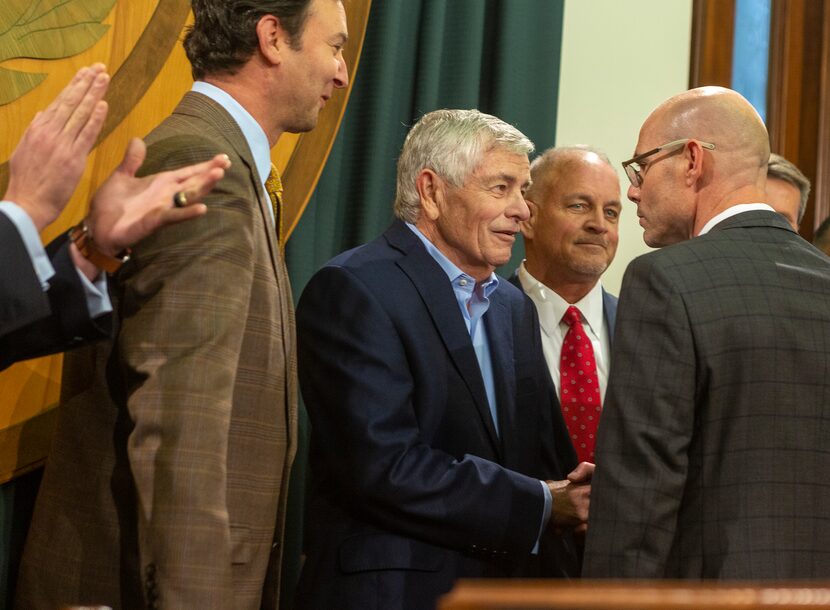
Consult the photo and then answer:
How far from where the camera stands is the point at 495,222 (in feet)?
8.63

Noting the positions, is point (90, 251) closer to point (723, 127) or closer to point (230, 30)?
point (230, 30)

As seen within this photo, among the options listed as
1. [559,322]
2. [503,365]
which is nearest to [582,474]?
[503,365]

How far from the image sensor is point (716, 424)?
6.34ft

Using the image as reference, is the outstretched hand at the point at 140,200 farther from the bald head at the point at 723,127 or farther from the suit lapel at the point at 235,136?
the bald head at the point at 723,127

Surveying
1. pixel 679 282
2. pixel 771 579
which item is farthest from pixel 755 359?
pixel 771 579

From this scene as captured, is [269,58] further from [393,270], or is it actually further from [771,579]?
[771,579]

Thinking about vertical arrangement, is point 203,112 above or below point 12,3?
below

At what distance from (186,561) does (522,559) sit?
95cm

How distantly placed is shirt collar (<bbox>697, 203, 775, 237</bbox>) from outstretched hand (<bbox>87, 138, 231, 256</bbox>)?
95 cm

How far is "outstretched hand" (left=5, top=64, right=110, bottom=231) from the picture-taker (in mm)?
1598

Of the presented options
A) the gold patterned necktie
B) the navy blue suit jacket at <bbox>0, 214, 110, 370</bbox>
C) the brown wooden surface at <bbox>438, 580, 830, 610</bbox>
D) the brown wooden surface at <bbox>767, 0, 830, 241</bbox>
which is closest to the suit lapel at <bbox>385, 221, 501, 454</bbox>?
the gold patterned necktie

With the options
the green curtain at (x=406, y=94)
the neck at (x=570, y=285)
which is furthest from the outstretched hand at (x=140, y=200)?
the neck at (x=570, y=285)

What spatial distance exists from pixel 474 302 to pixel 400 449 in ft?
1.68

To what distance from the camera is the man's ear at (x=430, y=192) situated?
2.65 m
